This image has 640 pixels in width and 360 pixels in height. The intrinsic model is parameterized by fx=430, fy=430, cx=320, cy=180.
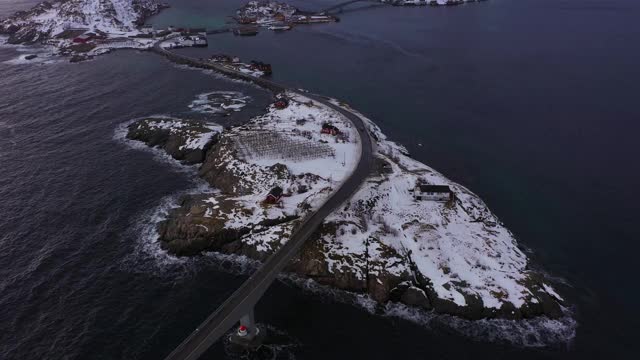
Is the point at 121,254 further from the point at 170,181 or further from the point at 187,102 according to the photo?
the point at 187,102

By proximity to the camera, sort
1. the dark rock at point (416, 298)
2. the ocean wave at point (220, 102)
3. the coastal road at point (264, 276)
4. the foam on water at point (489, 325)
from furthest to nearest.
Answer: the ocean wave at point (220, 102) < the dark rock at point (416, 298) < the foam on water at point (489, 325) < the coastal road at point (264, 276)

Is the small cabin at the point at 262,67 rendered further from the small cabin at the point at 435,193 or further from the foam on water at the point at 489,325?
the foam on water at the point at 489,325

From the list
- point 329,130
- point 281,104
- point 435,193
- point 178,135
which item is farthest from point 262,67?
point 435,193

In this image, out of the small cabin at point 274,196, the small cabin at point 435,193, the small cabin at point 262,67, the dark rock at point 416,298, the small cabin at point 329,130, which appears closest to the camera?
the dark rock at point 416,298

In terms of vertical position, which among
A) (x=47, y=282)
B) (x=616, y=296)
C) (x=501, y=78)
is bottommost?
(x=47, y=282)

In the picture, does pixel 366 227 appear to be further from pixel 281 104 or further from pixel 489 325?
pixel 281 104

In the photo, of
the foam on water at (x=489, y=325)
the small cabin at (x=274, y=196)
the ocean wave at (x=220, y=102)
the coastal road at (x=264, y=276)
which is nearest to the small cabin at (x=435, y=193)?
the coastal road at (x=264, y=276)

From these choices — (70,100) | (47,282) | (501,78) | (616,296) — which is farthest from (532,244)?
(70,100)
